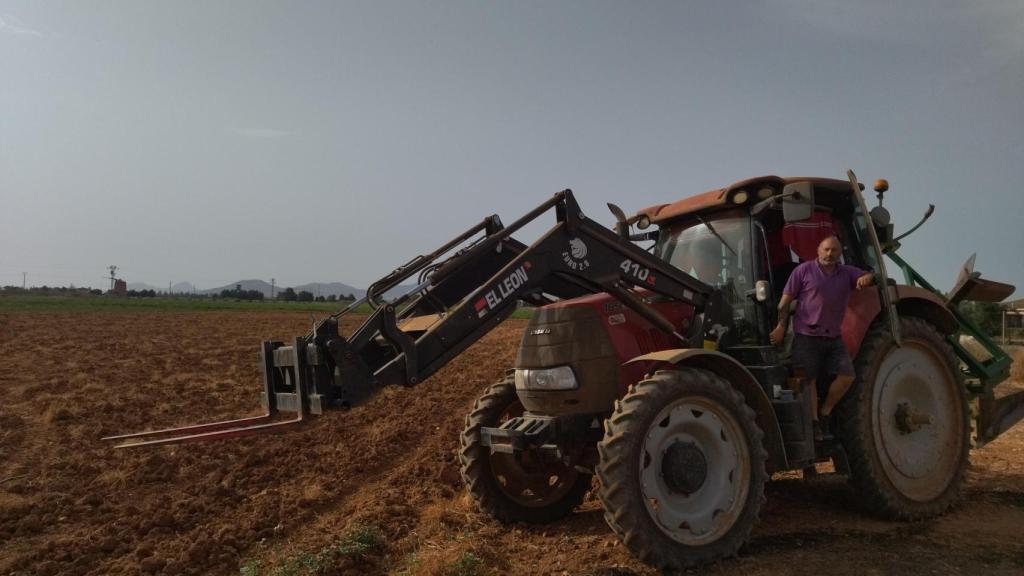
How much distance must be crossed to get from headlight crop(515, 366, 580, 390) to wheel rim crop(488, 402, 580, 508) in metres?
0.68

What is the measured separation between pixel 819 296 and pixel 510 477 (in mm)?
2730

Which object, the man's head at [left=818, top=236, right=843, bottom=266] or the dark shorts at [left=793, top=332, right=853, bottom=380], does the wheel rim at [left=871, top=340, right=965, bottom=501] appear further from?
the man's head at [left=818, top=236, right=843, bottom=266]

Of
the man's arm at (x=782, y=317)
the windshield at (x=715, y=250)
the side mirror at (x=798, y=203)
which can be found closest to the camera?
the side mirror at (x=798, y=203)

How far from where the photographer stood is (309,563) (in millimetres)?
4715

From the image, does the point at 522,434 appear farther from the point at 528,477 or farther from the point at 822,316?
the point at 822,316

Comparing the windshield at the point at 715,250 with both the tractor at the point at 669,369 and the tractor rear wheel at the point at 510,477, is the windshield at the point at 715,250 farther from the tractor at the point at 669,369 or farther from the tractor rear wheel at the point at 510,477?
the tractor rear wheel at the point at 510,477

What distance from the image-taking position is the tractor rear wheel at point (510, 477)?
5.75 metres

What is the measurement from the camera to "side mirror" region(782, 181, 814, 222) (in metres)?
5.41

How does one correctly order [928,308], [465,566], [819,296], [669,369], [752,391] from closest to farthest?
[465,566]
[669,369]
[752,391]
[819,296]
[928,308]

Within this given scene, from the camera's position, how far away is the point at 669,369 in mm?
4844

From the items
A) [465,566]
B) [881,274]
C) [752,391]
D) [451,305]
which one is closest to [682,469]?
[752,391]

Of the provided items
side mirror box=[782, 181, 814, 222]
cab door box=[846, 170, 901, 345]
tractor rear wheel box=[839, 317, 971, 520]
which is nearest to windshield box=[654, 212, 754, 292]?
A: side mirror box=[782, 181, 814, 222]

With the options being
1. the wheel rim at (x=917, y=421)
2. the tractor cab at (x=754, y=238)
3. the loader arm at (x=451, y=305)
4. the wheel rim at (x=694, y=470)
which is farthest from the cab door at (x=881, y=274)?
the wheel rim at (x=694, y=470)

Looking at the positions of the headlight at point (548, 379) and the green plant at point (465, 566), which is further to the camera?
the headlight at point (548, 379)
